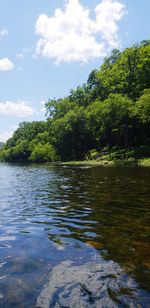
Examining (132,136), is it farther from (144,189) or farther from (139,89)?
(144,189)

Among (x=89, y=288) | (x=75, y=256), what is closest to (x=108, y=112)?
(x=75, y=256)

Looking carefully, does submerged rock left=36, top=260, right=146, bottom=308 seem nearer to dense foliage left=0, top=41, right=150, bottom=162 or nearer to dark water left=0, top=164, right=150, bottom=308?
dark water left=0, top=164, right=150, bottom=308

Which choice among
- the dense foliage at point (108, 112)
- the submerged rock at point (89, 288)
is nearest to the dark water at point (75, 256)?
the submerged rock at point (89, 288)

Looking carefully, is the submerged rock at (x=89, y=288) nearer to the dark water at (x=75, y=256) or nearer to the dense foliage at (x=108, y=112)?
the dark water at (x=75, y=256)

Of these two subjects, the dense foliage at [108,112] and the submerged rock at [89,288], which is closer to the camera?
the submerged rock at [89,288]

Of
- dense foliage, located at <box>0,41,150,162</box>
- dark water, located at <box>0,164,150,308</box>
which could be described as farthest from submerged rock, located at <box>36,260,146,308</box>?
dense foliage, located at <box>0,41,150,162</box>

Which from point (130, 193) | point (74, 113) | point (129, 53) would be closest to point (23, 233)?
point (130, 193)

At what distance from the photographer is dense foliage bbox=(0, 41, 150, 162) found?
53781 mm

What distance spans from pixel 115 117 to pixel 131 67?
16745 millimetres

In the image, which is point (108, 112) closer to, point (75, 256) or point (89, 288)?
point (75, 256)

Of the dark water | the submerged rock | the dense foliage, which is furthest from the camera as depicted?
the dense foliage

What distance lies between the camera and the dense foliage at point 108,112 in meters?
53.8

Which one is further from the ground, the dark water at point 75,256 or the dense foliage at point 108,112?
the dense foliage at point 108,112

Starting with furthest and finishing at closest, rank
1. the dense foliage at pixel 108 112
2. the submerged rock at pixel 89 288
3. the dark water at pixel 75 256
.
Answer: the dense foliage at pixel 108 112 < the dark water at pixel 75 256 < the submerged rock at pixel 89 288
